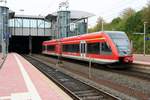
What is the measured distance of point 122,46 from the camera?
82.6 feet

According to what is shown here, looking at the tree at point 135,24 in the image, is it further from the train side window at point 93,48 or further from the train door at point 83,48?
the train side window at point 93,48

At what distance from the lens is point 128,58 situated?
24.6 metres

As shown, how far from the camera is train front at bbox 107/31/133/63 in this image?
24.4m

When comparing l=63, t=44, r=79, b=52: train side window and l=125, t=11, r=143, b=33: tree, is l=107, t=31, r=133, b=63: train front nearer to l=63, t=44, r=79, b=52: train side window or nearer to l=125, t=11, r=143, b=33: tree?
l=63, t=44, r=79, b=52: train side window

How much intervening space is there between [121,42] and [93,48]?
12.0 ft

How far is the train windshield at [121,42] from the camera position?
976 inches

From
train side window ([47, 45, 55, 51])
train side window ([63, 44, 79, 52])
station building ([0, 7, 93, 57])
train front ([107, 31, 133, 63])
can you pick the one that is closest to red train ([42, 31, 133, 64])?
train front ([107, 31, 133, 63])

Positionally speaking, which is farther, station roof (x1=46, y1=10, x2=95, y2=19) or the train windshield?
station roof (x1=46, y1=10, x2=95, y2=19)

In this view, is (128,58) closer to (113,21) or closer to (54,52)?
(54,52)

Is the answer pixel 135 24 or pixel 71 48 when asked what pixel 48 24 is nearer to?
pixel 135 24

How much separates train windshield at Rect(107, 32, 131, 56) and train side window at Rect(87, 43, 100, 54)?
186cm

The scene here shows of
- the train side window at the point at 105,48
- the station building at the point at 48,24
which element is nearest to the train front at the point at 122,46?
the train side window at the point at 105,48

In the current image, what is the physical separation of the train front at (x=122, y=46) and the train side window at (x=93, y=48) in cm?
186

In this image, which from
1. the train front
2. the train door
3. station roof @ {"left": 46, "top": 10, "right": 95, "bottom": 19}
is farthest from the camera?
station roof @ {"left": 46, "top": 10, "right": 95, "bottom": 19}
